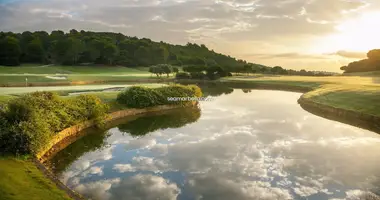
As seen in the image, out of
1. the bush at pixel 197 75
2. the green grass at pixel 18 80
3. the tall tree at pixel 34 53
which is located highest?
the tall tree at pixel 34 53

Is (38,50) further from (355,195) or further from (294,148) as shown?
(355,195)

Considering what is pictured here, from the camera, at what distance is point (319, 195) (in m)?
14.6

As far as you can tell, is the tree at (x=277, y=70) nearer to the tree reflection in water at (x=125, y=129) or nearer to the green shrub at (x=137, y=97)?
the tree reflection in water at (x=125, y=129)

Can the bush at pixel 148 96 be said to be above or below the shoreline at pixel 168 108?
above

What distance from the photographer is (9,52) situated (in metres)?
97.3

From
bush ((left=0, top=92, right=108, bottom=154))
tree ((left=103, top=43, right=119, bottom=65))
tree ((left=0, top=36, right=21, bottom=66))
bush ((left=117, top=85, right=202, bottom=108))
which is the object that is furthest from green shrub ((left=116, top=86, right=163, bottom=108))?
tree ((left=103, top=43, right=119, bottom=65))

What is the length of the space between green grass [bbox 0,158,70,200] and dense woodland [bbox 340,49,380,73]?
132m

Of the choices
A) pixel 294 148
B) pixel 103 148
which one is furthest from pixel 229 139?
pixel 103 148

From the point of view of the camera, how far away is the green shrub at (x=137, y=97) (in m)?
37.0

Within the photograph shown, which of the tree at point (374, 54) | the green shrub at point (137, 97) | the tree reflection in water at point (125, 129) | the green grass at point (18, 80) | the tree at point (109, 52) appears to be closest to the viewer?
the tree reflection in water at point (125, 129)

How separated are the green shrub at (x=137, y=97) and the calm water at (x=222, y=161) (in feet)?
15.6

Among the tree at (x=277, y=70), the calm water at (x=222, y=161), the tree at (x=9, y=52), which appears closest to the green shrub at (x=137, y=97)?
the calm water at (x=222, y=161)

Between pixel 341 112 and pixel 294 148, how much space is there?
18.2 m

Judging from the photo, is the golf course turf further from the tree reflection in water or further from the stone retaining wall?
the tree reflection in water
